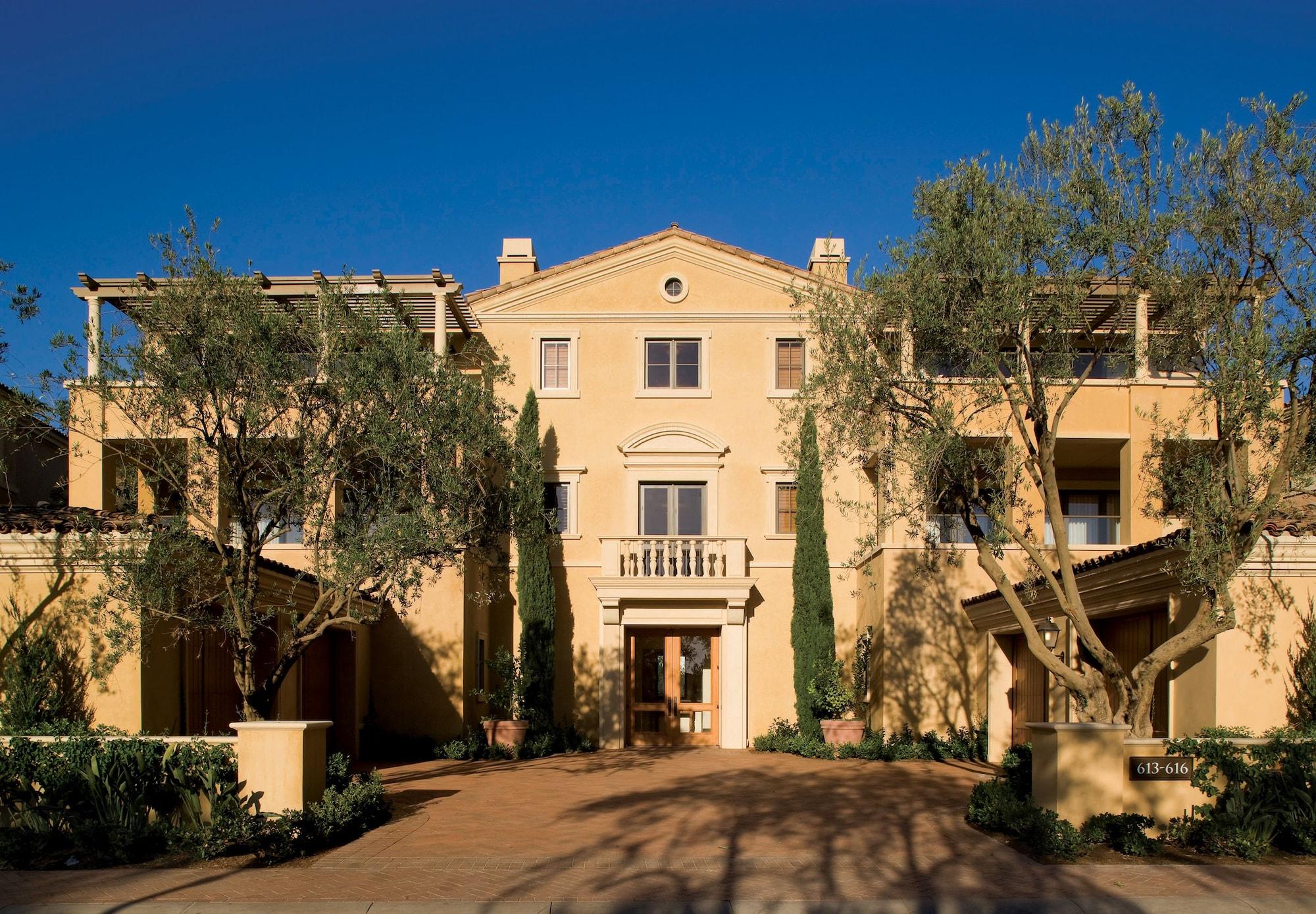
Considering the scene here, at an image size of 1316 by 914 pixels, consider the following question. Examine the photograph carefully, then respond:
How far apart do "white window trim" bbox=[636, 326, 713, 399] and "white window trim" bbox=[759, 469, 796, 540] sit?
2.19 m

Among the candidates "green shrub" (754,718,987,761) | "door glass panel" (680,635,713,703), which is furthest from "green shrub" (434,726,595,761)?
"green shrub" (754,718,987,761)

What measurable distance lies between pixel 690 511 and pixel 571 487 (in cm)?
269

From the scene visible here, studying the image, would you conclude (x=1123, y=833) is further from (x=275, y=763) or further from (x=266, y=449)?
(x=266, y=449)

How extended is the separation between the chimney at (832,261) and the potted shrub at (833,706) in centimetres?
862

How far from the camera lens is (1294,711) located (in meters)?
13.5

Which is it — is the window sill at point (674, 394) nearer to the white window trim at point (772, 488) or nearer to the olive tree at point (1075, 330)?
the white window trim at point (772, 488)

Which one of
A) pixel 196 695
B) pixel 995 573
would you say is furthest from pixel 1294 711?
pixel 196 695

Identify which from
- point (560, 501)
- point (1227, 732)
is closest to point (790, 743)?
point (560, 501)

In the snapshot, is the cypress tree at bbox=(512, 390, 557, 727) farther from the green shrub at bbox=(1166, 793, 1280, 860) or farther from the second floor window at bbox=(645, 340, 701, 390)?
the green shrub at bbox=(1166, 793, 1280, 860)

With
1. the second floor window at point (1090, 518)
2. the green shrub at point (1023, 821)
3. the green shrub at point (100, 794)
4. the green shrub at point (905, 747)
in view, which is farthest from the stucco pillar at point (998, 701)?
the green shrub at point (100, 794)

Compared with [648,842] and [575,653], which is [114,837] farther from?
[575,653]

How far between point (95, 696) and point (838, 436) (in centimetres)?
971

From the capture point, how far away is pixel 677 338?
25297 millimetres

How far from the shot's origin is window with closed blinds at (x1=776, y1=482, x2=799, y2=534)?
2484 centimetres
